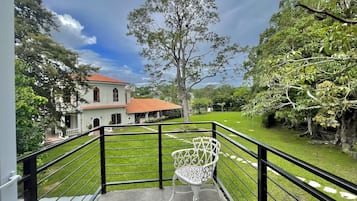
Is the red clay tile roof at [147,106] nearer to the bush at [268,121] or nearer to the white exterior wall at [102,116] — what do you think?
the white exterior wall at [102,116]

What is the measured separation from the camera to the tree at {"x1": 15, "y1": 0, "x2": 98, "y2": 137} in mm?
5508

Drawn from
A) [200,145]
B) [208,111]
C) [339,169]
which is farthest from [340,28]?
[208,111]

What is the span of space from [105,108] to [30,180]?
11.7m

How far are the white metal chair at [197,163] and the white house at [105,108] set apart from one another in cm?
679

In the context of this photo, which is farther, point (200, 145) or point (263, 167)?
point (200, 145)

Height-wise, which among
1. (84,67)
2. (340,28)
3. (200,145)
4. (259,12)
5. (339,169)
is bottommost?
(339,169)

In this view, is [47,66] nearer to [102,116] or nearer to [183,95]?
[102,116]

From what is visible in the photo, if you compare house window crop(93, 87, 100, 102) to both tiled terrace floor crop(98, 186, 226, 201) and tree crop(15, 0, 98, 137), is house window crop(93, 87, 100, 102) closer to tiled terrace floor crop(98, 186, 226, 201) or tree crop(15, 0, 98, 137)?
tree crop(15, 0, 98, 137)

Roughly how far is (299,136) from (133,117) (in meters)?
10.1

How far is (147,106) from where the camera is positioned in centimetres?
1628

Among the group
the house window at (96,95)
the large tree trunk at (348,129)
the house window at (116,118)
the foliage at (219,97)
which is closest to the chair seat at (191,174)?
the large tree trunk at (348,129)

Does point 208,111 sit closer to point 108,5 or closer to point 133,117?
point 133,117

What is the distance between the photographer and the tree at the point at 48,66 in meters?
5.51

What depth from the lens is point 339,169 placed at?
5555 millimetres
